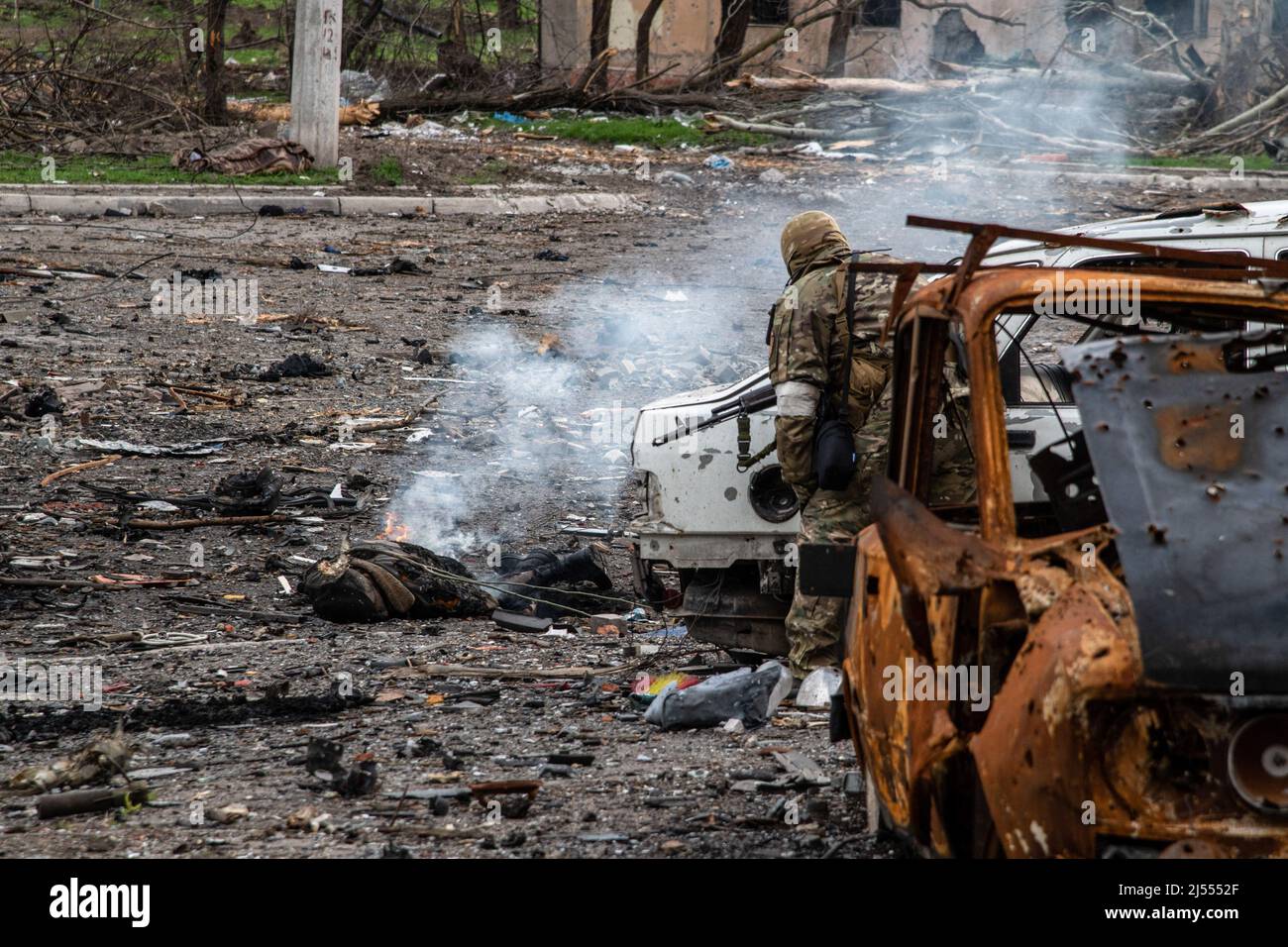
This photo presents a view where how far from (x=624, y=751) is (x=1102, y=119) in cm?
2100

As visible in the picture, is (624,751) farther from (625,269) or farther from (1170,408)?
(625,269)

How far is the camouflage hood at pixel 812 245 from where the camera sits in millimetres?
6082

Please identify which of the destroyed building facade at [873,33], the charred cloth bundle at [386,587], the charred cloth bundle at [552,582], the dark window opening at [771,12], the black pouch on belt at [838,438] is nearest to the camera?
the black pouch on belt at [838,438]

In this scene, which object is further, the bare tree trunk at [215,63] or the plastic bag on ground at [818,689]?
the bare tree trunk at [215,63]

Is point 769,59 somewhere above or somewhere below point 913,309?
above

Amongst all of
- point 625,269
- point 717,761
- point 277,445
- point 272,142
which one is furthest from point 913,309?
point 272,142

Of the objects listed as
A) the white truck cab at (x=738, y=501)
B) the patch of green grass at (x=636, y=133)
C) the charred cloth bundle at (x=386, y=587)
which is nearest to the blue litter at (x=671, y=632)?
the white truck cab at (x=738, y=501)

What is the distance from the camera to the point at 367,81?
26047 millimetres

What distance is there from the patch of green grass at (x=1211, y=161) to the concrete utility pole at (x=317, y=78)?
10.8 meters

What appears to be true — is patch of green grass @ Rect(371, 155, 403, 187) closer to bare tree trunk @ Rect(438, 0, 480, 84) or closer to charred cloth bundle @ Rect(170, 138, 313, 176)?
charred cloth bundle @ Rect(170, 138, 313, 176)

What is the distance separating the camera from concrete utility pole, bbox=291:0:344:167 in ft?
58.1

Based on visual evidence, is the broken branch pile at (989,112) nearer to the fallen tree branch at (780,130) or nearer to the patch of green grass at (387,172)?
the fallen tree branch at (780,130)

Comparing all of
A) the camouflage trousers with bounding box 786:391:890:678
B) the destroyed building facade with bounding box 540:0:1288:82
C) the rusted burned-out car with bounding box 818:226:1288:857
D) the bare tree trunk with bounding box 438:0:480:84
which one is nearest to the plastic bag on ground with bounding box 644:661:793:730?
the camouflage trousers with bounding box 786:391:890:678

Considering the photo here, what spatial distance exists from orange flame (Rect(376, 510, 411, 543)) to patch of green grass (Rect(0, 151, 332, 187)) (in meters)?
9.61
